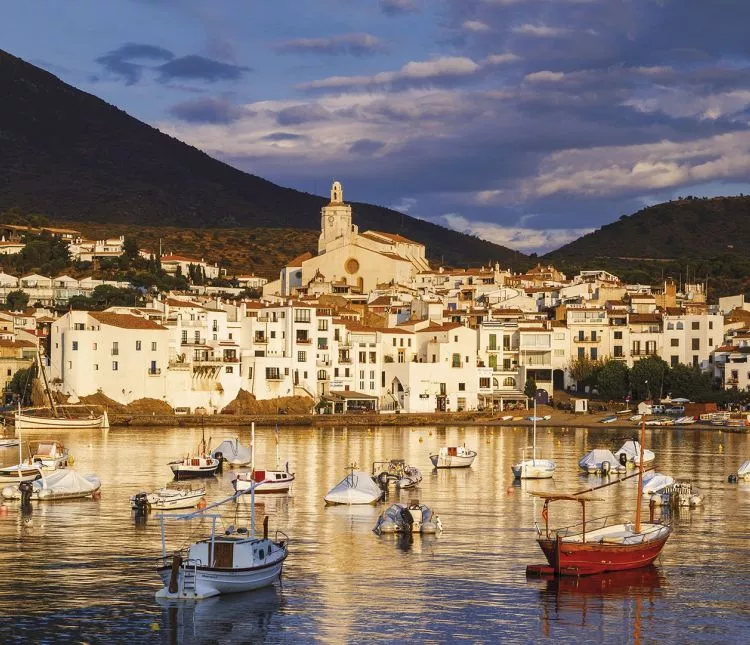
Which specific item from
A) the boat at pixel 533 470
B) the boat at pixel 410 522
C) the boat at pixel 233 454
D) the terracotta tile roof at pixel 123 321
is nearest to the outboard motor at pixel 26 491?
the boat at pixel 410 522

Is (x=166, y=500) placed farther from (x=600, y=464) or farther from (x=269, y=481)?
(x=600, y=464)

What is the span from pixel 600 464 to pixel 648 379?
39172mm

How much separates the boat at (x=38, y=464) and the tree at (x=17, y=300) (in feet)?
210

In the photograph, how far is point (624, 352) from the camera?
10700cm

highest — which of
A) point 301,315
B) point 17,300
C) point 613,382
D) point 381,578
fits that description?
point 17,300

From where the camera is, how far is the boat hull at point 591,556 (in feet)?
112

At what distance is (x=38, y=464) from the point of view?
2195 inches

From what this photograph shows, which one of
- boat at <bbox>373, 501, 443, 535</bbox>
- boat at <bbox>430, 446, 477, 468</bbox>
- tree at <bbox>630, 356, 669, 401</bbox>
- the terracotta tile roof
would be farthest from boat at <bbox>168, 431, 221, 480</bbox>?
tree at <bbox>630, 356, 669, 401</bbox>

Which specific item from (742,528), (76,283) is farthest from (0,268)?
(742,528)

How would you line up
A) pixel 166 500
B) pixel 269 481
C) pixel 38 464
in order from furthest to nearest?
pixel 38 464 < pixel 269 481 < pixel 166 500

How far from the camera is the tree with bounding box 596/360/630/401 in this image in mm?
99688

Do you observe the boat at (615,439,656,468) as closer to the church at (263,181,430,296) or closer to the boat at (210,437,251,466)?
the boat at (210,437,251,466)

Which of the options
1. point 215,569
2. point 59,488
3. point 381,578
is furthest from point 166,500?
point 215,569

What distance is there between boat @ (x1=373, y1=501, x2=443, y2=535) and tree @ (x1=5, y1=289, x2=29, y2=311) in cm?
8759
